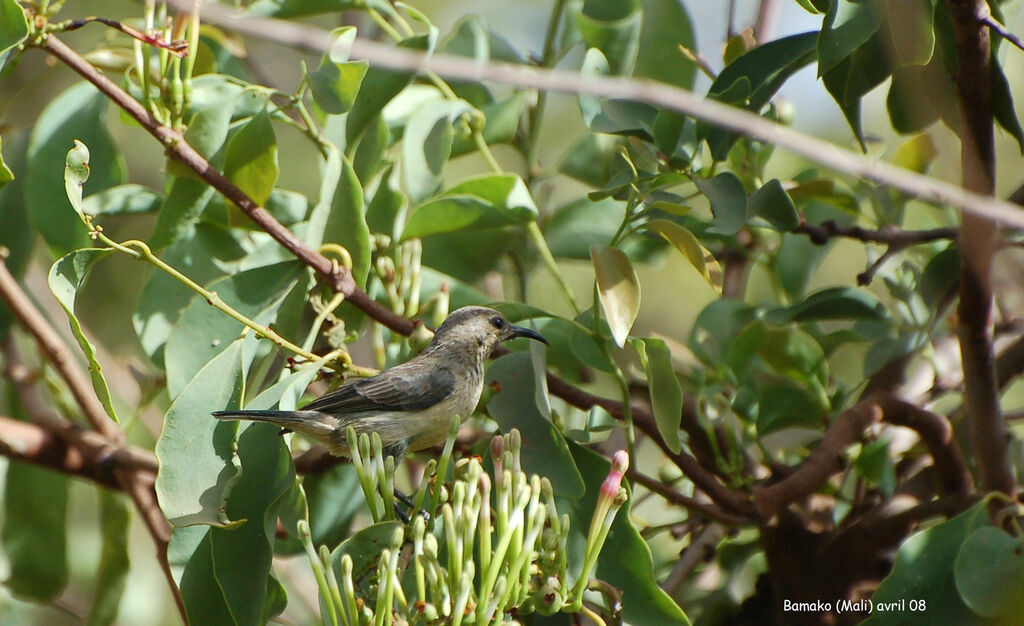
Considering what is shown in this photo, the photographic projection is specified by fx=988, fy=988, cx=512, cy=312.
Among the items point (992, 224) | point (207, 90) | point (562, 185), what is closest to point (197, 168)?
point (207, 90)

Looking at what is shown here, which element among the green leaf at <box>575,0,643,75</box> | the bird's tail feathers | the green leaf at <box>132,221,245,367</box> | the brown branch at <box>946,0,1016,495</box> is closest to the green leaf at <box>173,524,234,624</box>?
the bird's tail feathers

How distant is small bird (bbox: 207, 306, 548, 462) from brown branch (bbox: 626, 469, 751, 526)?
441 millimetres

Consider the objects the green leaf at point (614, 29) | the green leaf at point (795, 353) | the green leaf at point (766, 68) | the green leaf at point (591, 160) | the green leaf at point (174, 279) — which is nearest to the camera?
the green leaf at point (766, 68)

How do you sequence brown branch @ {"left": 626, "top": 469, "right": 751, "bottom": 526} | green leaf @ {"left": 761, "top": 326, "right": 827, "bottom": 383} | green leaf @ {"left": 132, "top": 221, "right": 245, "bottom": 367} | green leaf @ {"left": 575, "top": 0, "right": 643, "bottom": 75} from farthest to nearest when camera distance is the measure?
green leaf @ {"left": 761, "top": 326, "right": 827, "bottom": 383}
green leaf @ {"left": 575, "top": 0, "right": 643, "bottom": 75}
green leaf @ {"left": 132, "top": 221, "right": 245, "bottom": 367}
brown branch @ {"left": 626, "top": 469, "right": 751, "bottom": 526}

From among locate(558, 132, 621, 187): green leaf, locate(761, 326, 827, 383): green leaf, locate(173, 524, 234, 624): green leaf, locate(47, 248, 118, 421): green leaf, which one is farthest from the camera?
locate(558, 132, 621, 187): green leaf

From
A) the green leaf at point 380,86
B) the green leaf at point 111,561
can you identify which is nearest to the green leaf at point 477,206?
the green leaf at point 380,86

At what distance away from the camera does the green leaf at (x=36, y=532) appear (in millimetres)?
3031

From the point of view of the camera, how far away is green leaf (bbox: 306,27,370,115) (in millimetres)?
2242

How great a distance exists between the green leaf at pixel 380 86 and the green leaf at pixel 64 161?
30.3 inches

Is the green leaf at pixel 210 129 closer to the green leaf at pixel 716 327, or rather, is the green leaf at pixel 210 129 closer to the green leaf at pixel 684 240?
the green leaf at pixel 684 240

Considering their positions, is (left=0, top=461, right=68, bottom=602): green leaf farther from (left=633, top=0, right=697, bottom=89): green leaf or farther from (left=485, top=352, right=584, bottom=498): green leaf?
(left=633, top=0, right=697, bottom=89): green leaf

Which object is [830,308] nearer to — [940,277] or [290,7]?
[940,277]

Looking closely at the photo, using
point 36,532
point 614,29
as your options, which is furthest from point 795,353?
point 36,532

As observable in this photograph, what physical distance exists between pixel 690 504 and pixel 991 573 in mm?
639
